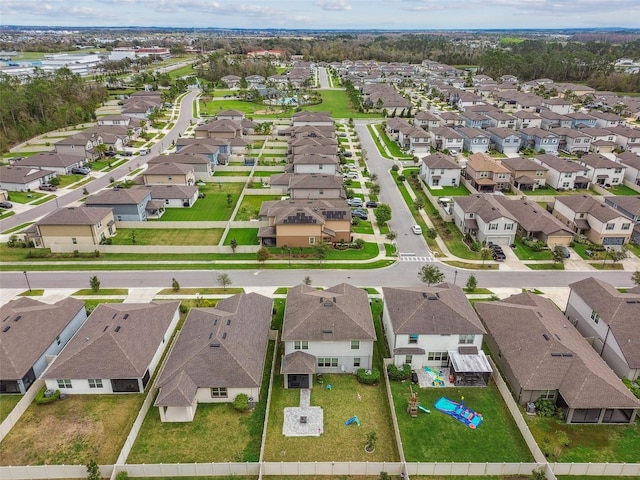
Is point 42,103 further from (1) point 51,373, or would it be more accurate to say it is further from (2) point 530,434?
(2) point 530,434

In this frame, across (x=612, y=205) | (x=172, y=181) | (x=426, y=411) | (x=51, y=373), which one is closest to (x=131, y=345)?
(x=51, y=373)

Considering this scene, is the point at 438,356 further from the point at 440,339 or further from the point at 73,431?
the point at 73,431

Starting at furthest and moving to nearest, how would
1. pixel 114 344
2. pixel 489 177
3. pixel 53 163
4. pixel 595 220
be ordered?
1. pixel 53 163
2. pixel 489 177
3. pixel 595 220
4. pixel 114 344

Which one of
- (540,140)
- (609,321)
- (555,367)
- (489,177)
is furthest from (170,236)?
(540,140)

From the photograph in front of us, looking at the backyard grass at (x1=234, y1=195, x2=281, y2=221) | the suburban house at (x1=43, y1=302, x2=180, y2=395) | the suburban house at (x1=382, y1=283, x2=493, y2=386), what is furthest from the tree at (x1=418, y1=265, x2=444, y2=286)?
the backyard grass at (x1=234, y1=195, x2=281, y2=221)

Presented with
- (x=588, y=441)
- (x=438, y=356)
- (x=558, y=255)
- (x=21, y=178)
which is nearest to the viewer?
(x=588, y=441)

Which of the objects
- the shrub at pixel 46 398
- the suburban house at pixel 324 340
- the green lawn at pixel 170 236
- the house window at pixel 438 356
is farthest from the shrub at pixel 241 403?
the green lawn at pixel 170 236

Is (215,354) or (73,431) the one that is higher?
(215,354)
